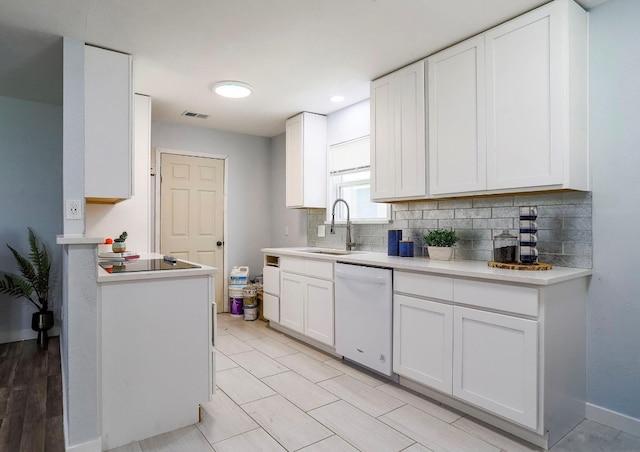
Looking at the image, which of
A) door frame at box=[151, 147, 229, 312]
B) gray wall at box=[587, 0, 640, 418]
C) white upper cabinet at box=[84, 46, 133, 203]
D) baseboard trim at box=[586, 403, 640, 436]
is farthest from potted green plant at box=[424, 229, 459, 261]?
door frame at box=[151, 147, 229, 312]

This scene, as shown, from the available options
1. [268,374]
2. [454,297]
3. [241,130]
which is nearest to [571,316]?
[454,297]

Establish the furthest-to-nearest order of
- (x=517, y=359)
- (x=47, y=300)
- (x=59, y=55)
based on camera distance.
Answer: (x=47, y=300), (x=59, y=55), (x=517, y=359)

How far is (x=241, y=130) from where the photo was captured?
4855 mm

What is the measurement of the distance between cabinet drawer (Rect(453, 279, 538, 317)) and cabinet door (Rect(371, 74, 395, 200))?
3.61 ft

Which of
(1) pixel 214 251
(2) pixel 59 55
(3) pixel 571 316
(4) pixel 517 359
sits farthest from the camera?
(1) pixel 214 251

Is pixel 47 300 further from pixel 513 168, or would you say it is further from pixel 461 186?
pixel 513 168

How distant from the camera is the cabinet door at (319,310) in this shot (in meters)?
3.20

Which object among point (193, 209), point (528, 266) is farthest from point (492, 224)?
point (193, 209)

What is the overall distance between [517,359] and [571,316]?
434 millimetres

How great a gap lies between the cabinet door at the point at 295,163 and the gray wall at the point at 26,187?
242cm

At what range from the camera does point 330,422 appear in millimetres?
2164

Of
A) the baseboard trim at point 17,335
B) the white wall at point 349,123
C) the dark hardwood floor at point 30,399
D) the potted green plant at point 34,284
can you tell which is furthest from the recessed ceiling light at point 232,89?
the baseboard trim at point 17,335

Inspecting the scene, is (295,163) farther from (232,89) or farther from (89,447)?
(89,447)

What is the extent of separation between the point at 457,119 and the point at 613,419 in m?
1.98
